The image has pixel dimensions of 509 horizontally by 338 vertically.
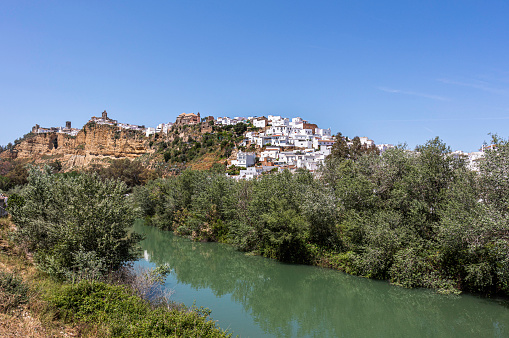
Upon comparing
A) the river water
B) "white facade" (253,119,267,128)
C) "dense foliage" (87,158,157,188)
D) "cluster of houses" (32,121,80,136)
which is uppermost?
"cluster of houses" (32,121,80,136)

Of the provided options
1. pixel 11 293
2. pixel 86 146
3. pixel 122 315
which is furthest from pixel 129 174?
pixel 122 315

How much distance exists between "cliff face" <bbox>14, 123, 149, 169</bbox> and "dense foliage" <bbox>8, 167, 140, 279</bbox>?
3644 inches

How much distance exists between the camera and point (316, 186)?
83.3 feet

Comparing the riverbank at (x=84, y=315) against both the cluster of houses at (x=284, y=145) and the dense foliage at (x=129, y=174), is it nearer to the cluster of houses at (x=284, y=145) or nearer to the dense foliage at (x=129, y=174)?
the cluster of houses at (x=284, y=145)

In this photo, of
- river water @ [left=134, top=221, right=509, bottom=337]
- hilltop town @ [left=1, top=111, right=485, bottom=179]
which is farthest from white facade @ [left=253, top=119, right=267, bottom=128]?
river water @ [left=134, top=221, right=509, bottom=337]

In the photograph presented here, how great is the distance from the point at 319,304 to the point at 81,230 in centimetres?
1228

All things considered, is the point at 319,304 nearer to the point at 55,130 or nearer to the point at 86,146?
the point at 86,146

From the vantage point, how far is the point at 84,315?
909cm

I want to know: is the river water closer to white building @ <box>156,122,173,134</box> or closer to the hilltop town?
the hilltop town

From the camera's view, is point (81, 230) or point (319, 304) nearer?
point (81, 230)

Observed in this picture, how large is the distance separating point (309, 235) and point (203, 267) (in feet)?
27.0

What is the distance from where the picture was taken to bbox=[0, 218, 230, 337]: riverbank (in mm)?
7906

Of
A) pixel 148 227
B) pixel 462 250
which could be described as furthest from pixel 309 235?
pixel 148 227

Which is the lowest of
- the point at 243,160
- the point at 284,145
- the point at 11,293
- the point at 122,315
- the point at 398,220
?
the point at 122,315
